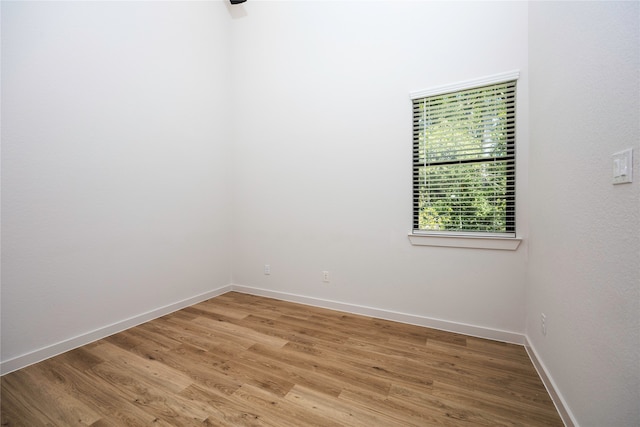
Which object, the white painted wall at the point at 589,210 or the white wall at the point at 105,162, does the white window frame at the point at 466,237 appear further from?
the white wall at the point at 105,162

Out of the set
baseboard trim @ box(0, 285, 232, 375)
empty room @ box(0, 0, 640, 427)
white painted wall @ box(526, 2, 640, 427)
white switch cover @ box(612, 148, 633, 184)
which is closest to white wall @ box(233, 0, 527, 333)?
empty room @ box(0, 0, 640, 427)

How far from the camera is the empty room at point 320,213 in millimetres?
1353

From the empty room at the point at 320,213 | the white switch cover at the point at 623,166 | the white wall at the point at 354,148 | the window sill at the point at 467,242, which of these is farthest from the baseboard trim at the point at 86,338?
the white switch cover at the point at 623,166

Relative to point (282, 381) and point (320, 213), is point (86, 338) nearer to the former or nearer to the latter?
point (282, 381)

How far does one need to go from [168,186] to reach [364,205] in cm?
206

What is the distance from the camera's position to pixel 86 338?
2.24m

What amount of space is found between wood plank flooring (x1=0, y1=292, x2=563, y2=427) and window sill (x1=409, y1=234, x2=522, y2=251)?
30.4 inches

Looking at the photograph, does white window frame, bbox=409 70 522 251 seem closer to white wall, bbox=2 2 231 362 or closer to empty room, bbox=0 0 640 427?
empty room, bbox=0 0 640 427

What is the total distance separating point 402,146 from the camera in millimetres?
2568

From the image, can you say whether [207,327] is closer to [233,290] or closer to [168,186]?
[233,290]

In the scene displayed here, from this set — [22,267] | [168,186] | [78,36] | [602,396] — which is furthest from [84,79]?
[602,396]

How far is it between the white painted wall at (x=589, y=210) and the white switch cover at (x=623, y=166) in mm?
29

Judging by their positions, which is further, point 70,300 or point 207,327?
point 207,327

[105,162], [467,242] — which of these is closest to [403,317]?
[467,242]
